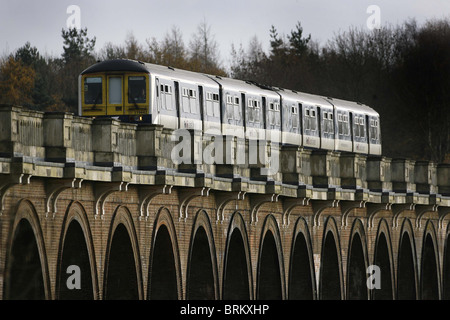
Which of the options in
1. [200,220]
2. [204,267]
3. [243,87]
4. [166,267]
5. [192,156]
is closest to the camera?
[192,156]

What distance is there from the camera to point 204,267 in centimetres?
4881

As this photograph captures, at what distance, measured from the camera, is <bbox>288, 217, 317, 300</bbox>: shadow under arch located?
188ft

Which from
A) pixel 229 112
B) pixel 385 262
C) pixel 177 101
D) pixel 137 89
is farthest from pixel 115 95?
A: pixel 385 262

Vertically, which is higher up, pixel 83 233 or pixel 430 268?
pixel 430 268

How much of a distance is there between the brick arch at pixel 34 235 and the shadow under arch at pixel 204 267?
11.6m

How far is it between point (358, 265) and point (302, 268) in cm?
640

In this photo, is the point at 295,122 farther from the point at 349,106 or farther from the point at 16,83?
the point at 16,83

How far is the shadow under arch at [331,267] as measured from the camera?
197 ft

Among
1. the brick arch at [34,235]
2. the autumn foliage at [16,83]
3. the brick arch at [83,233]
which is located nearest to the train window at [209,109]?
the brick arch at [83,233]

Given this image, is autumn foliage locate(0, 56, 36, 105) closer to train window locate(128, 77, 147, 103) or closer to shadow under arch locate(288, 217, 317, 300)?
shadow under arch locate(288, 217, 317, 300)

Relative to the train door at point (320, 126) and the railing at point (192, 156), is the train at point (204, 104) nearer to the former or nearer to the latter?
the train door at point (320, 126)
